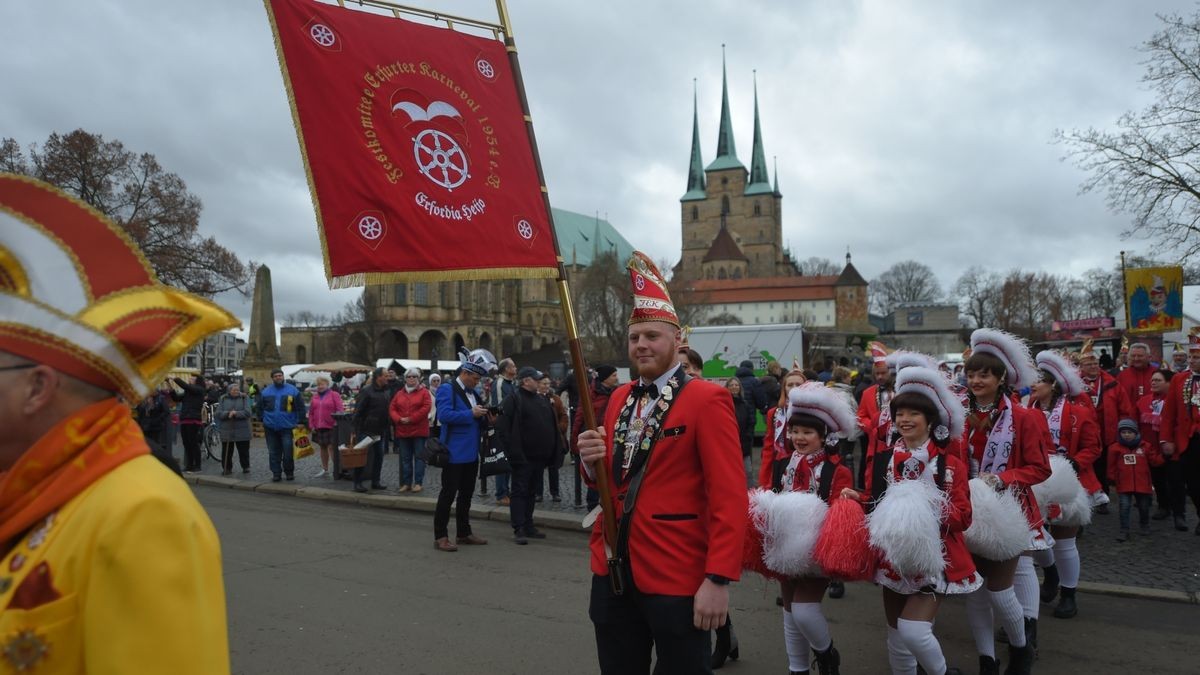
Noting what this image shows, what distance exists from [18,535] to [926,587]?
366cm

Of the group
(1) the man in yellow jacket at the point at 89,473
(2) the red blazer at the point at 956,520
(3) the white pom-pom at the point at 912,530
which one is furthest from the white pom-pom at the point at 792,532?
(1) the man in yellow jacket at the point at 89,473

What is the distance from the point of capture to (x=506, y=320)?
3917 inches

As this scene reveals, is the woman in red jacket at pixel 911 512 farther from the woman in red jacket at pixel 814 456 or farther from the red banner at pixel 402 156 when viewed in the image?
the red banner at pixel 402 156

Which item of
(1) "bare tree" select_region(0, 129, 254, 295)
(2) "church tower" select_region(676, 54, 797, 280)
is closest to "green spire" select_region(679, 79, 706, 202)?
(2) "church tower" select_region(676, 54, 797, 280)

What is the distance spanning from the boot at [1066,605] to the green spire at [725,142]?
12425 centimetres

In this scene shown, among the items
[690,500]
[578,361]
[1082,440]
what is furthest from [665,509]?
[1082,440]

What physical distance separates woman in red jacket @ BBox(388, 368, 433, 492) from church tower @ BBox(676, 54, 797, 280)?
369 ft

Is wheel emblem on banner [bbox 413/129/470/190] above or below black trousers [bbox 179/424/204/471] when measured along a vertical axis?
above

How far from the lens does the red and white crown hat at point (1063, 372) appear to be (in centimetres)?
677

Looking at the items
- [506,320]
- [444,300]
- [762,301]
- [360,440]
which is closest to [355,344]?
[444,300]

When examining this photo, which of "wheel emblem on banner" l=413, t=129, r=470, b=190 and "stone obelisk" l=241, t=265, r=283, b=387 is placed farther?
"stone obelisk" l=241, t=265, r=283, b=387

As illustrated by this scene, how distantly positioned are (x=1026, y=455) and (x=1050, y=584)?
2371mm

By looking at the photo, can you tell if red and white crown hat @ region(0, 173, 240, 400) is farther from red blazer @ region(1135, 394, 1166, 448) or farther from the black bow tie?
red blazer @ region(1135, 394, 1166, 448)

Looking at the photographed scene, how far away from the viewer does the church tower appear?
124 metres
